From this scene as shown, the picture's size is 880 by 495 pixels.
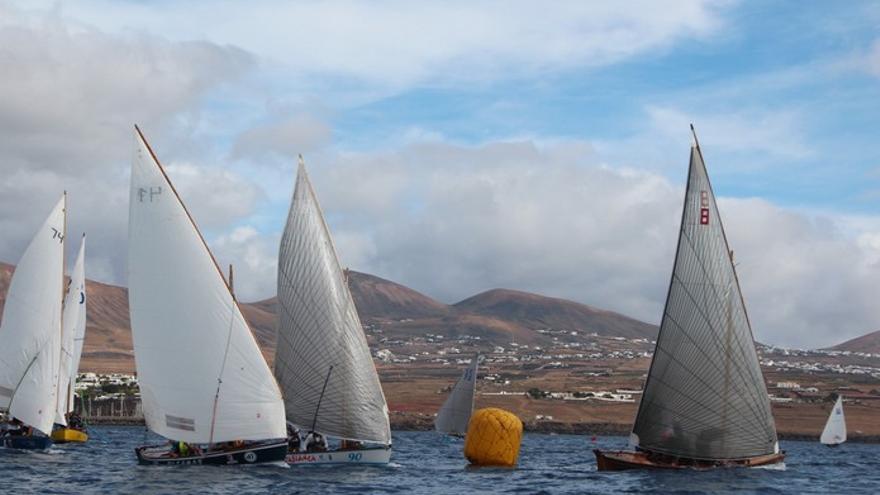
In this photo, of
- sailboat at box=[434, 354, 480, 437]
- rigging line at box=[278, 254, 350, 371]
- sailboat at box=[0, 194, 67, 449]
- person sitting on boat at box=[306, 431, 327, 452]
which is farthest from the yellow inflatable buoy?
sailboat at box=[434, 354, 480, 437]

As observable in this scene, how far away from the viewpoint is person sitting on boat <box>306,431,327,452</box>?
241ft

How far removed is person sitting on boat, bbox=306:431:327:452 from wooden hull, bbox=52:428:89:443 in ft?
130

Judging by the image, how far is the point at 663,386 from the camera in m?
71.8

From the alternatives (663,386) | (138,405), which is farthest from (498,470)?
(138,405)

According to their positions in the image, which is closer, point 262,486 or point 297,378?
point 262,486

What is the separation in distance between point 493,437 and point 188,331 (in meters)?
22.0

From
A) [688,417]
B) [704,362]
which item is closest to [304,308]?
[688,417]

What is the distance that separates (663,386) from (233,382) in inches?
1008

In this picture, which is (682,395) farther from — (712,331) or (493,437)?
(493,437)

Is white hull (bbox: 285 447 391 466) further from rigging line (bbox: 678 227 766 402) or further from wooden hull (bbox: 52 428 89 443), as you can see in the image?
wooden hull (bbox: 52 428 89 443)

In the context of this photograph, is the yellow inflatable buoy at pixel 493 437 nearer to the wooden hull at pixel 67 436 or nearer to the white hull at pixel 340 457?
the white hull at pixel 340 457

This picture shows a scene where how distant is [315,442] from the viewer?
73.9 metres

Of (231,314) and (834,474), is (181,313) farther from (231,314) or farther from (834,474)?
(834,474)

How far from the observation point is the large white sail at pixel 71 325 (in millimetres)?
102000
